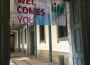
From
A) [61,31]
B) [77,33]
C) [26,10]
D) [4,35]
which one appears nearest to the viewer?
[4,35]

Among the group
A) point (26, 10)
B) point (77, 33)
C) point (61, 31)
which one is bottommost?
point (61, 31)

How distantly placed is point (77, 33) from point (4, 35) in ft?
6.38

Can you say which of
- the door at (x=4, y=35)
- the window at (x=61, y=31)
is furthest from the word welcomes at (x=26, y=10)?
the window at (x=61, y=31)

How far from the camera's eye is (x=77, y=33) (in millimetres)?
4977

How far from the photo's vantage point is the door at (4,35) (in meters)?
4.06

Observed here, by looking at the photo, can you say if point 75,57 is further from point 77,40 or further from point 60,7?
point 60,7

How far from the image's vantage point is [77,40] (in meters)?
4.98

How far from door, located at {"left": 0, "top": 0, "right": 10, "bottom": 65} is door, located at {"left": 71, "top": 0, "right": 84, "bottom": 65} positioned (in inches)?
71.0

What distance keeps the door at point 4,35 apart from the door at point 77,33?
1.80 meters

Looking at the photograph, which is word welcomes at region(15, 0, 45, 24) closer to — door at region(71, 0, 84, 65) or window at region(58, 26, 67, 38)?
door at region(71, 0, 84, 65)

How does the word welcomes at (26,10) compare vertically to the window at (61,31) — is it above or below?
above

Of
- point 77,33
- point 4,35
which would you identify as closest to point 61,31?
point 77,33

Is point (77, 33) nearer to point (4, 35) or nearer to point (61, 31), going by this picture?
point (4, 35)

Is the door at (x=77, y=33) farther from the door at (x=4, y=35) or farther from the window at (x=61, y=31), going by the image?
the window at (x=61, y=31)
